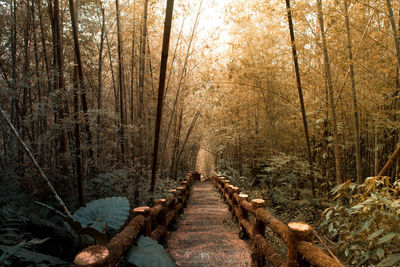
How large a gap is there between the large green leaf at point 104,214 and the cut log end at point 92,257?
35cm

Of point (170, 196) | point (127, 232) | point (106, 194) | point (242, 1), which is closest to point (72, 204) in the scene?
point (106, 194)

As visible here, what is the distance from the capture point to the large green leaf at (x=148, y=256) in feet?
4.62

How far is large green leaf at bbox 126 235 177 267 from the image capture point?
141 centimetres

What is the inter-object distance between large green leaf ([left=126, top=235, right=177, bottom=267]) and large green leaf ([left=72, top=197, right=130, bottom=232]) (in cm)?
20

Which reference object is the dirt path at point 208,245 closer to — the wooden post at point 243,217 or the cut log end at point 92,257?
the wooden post at point 243,217

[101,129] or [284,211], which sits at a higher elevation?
[101,129]

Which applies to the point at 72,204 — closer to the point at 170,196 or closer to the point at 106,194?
the point at 106,194

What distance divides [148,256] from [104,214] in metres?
0.42

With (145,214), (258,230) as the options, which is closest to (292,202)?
(258,230)

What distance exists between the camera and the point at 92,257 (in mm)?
1047

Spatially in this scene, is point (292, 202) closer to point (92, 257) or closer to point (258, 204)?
point (258, 204)

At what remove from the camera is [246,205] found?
2.67 m

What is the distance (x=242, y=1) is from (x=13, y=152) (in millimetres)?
3634

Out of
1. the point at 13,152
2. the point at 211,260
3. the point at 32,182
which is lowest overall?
the point at 211,260
